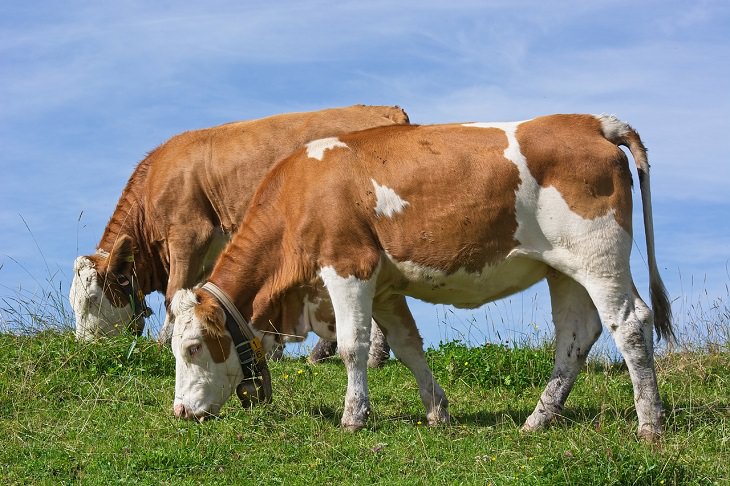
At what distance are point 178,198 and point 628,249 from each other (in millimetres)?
7362

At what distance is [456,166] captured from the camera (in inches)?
364

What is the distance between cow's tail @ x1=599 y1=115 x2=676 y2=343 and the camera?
9.49 m

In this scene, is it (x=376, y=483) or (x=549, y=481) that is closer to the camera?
(x=549, y=481)

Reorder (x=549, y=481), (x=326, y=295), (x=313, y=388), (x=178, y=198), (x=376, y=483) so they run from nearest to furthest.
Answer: (x=549, y=481) < (x=376, y=483) < (x=326, y=295) < (x=313, y=388) < (x=178, y=198)

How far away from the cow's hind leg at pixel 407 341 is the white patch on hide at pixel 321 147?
1.47 m

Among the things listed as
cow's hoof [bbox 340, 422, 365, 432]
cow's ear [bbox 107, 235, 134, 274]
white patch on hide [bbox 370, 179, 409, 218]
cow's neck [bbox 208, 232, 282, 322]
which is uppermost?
white patch on hide [bbox 370, 179, 409, 218]

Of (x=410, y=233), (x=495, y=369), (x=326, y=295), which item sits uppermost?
(x=410, y=233)

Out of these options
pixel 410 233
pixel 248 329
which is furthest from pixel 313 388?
pixel 410 233

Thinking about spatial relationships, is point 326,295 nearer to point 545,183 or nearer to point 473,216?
point 473,216

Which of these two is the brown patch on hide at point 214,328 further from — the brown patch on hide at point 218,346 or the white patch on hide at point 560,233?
the white patch on hide at point 560,233

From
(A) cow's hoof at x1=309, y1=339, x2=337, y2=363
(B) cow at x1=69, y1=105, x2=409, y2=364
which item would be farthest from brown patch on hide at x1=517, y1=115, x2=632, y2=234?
(B) cow at x1=69, y1=105, x2=409, y2=364

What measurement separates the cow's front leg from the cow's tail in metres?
2.49

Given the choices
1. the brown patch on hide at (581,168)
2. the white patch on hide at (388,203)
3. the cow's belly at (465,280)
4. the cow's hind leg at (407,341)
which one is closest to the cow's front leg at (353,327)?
the cow's belly at (465,280)

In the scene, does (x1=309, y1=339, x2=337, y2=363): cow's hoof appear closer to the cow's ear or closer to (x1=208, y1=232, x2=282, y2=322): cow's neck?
the cow's ear
